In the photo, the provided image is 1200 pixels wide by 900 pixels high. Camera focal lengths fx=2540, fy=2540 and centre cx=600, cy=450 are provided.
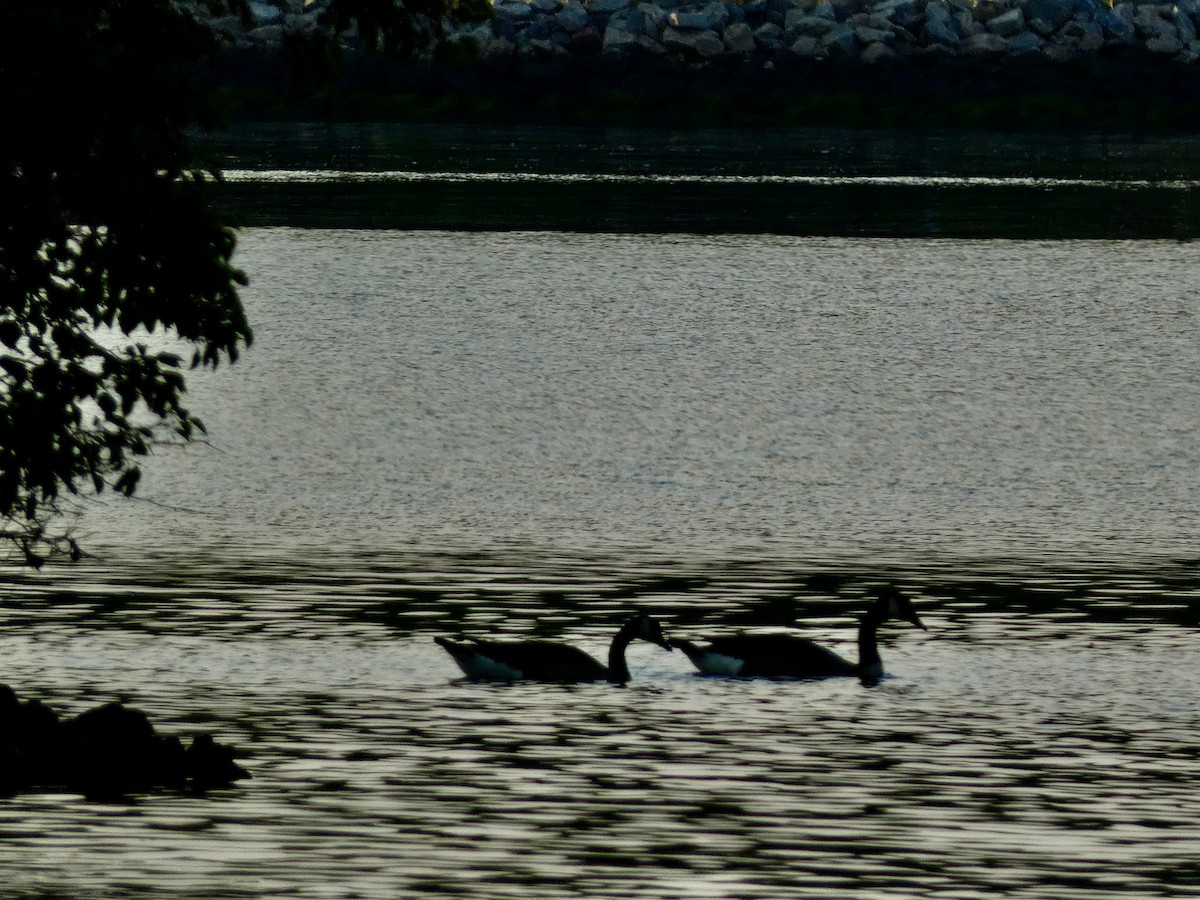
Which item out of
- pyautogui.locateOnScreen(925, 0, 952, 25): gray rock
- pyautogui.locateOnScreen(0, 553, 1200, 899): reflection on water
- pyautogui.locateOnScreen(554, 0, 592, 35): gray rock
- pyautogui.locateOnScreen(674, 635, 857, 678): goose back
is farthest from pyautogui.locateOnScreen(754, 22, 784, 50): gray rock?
pyautogui.locateOnScreen(674, 635, 857, 678): goose back

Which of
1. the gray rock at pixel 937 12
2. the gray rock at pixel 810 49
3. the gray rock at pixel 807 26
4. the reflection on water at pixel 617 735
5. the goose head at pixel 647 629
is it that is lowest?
the reflection on water at pixel 617 735

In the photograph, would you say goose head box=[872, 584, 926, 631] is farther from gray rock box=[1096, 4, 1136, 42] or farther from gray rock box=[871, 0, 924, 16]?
gray rock box=[871, 0, 924, 16]

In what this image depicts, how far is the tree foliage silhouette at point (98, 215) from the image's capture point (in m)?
13.6

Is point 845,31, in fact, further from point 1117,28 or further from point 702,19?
point 1117,28

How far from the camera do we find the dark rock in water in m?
13.6

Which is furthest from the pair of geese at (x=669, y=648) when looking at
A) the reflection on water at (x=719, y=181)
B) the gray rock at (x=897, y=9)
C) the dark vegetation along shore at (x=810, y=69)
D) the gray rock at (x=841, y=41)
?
the gray rock at (x=897, y=9)

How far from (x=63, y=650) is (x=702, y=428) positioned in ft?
40.2

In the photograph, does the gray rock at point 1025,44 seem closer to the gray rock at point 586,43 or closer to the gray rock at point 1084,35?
the gray rock at point 1084,35

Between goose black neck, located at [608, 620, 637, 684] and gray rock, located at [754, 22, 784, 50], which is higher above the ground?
gray rock, located at [754, 22, 784, 50]

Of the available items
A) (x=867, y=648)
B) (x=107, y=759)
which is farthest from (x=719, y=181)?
(x=107, y=759)

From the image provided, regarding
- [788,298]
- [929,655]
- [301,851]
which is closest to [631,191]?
[788,298]

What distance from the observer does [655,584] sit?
19.7 meters

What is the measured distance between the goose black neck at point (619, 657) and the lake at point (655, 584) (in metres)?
0.09

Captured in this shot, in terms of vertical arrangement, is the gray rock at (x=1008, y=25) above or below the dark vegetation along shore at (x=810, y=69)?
above
